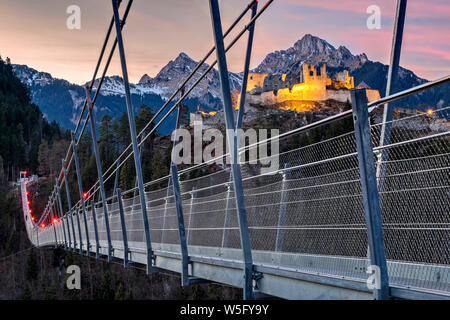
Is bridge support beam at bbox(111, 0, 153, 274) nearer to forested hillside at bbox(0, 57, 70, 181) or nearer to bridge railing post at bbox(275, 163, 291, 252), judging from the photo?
bridge railing post at bbox(275, 163, 291, 252)

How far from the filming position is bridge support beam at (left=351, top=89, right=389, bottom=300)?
110 inches

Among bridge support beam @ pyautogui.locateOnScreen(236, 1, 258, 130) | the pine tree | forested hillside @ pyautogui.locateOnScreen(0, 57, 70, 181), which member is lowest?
the pine tree

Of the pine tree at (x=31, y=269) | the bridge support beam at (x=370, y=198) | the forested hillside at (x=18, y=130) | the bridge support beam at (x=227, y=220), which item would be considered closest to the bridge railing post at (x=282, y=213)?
the bridge support beam at (x=227, y=220)

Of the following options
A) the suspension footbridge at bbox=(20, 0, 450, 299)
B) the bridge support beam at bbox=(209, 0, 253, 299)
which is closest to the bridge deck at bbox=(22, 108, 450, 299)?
Result: the suspension footbridge at bbox=(20, 0, 450, 299)

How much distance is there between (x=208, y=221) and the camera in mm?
6379

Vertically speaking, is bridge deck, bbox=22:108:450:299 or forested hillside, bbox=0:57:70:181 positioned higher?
forested hillside, bbox=0:57:70:181

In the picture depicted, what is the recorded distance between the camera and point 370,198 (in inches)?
111

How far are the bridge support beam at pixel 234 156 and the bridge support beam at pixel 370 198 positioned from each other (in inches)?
64.3

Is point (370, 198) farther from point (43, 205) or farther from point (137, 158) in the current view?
point (43, 205)

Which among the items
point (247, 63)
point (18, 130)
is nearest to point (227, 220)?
point (247, 63)

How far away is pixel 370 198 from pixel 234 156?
1924 mm

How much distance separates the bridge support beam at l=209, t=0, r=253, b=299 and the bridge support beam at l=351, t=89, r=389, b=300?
163 centimetres
